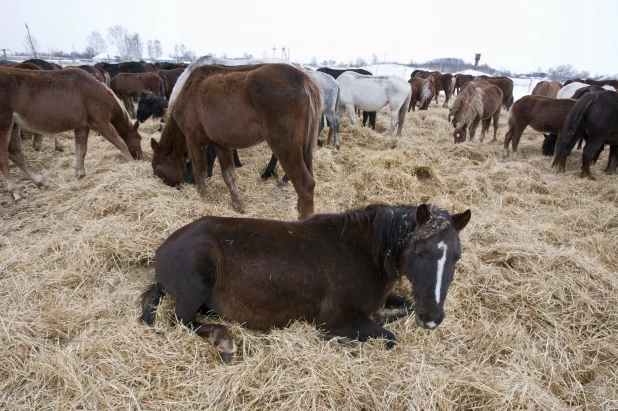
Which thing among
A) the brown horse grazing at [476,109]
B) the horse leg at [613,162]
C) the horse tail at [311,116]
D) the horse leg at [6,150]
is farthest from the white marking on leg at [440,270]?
the brown horse grazing at [476,109]

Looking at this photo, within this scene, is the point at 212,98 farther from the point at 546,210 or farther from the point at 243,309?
the point at 546,210

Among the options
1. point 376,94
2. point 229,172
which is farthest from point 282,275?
point 376,94

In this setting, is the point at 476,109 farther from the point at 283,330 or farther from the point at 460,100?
the point at 283,330

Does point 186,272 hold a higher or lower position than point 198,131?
lower

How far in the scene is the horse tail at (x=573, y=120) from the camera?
21.3 ft

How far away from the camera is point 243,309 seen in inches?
95.2

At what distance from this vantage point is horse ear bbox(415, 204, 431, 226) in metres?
2.08

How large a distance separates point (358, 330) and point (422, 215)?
39.7 inches

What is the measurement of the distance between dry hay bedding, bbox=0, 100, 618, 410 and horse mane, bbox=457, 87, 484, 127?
532 cm

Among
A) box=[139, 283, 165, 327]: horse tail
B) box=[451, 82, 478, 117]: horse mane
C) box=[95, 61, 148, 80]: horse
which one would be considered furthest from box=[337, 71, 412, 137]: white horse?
box=[95, 61, 148, 80]: horse

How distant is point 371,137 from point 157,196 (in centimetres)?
627

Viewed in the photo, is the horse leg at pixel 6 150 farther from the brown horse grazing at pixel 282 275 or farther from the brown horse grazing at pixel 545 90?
the brown horse grazing at pixel 545 90

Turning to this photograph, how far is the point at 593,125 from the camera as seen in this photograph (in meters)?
6.45

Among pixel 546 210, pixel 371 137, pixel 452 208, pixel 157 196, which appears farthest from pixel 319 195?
pixel 371 137
